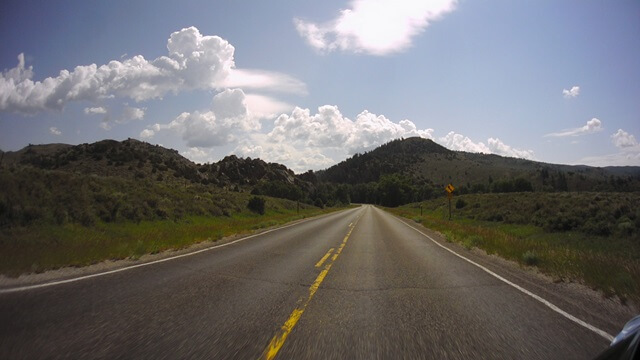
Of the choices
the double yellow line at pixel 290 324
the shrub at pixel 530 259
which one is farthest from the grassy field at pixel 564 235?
the double yellow line at pixel 290 324

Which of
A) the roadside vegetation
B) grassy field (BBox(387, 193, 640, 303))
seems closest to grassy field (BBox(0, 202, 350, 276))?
the roadside vegetation

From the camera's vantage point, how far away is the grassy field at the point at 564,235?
8.32 metres

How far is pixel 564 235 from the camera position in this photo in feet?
95.8

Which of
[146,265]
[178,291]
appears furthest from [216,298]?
[146,265]

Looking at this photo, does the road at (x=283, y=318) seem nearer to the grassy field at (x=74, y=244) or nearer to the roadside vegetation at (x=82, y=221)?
the grassy field at (x=74, y=244)

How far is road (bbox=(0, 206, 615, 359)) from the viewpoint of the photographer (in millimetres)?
3971

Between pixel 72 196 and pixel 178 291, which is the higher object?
pixel 72 196

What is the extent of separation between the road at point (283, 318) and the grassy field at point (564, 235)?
7.63 ft

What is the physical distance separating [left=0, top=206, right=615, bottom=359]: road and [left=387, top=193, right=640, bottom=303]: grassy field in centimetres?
233

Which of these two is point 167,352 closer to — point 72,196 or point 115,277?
point 115,277

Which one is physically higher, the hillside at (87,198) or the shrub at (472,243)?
the hillside at (87,198)

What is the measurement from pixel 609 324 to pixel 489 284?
8.62 ft

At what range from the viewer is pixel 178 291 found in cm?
651

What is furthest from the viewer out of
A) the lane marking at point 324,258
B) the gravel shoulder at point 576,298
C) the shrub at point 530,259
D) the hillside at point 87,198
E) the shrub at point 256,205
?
the shrub at point 256,205
